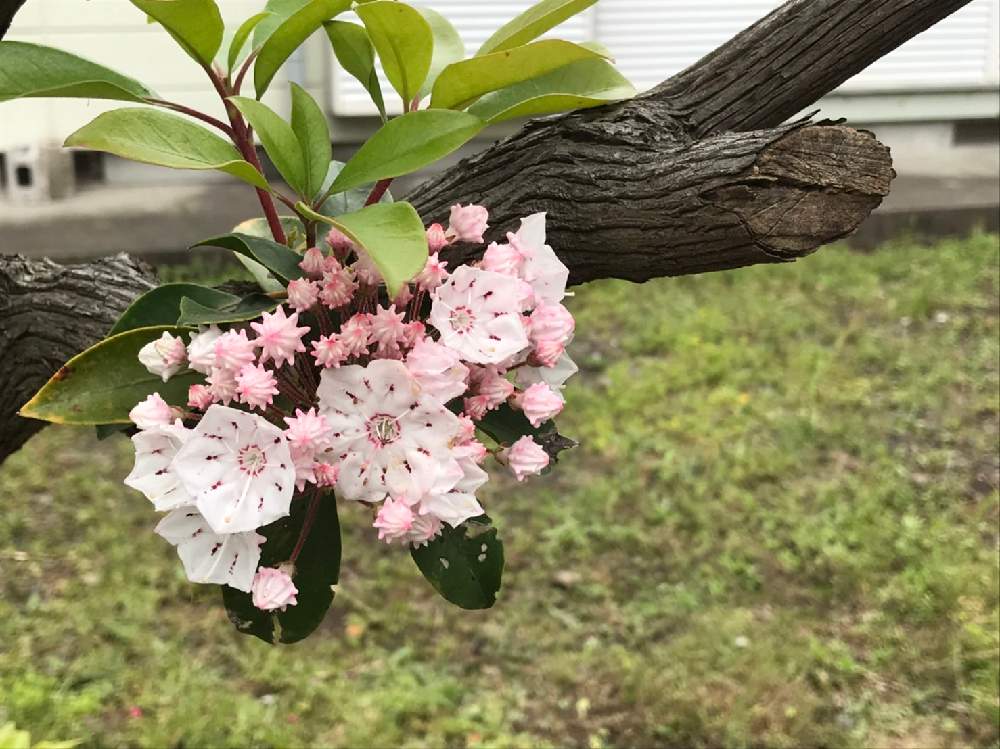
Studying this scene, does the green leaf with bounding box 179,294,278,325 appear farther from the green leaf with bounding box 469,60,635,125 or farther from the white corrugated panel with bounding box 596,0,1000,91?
the white corrugated panel with bounding box 596,0,1000,91

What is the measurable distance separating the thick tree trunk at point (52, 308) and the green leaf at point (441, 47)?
0.44 meters

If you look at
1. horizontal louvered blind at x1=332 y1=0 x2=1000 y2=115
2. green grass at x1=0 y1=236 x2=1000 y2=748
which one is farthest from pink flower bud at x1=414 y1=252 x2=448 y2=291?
horizontal louvered blind at x1=332 y1=0 x2=1000 y2=115

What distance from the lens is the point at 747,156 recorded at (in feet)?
2.92

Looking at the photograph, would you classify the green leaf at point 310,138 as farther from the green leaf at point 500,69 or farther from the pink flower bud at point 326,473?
the pink flower bud at point 326,473

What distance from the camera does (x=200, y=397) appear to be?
813 mm

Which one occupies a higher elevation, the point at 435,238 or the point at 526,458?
the point at 435,238

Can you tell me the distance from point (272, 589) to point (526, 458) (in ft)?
0.75

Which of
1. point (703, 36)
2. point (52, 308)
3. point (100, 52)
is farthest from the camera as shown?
point (703, 36)

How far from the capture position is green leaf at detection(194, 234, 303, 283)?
880 mm

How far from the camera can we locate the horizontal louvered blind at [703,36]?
4.36 metres

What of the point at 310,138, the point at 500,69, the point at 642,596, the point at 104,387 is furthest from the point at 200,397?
the point at 642,596

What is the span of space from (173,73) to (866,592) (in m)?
3.08

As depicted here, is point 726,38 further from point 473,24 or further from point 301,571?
point 301,571

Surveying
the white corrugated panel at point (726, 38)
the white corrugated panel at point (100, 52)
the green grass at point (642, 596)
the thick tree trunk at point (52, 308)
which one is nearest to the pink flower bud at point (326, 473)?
the thick tree trunk at point (52, 308)
